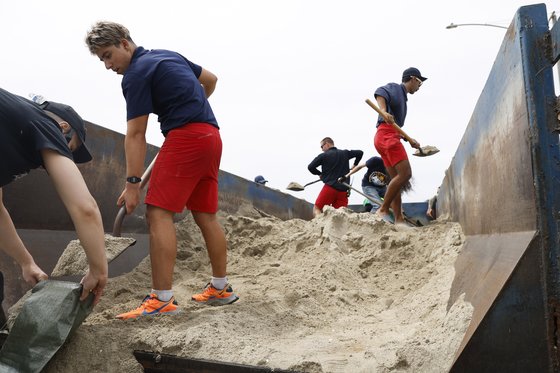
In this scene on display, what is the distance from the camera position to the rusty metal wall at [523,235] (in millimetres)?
1660

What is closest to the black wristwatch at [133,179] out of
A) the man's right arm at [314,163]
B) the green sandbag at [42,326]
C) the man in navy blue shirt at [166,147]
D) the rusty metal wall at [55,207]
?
the man in navy blue shirt at [166,147]

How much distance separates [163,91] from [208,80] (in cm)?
56

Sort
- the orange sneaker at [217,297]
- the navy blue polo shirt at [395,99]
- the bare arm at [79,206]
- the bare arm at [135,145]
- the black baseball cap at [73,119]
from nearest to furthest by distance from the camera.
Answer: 1. the bare arm at [79,206]
2. the bare arm at [135,145]
3. the orange sneaker at [217,297]
4. the black baseball cap at [73,119]
5. the navy blue polo shirt at [395,99]

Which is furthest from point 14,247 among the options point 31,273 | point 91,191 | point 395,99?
point 395,99

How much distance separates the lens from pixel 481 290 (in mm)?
1917

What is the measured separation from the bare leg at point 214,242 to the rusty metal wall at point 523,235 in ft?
4.21

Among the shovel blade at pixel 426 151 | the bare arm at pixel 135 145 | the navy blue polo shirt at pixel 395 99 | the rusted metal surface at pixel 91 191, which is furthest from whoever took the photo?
the shovel blade at pixel 426 151

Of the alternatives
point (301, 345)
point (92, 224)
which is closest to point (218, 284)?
point (301, 345)

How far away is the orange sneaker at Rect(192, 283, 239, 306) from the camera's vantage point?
8.96 feet

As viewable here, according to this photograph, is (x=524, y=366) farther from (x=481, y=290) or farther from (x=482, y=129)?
(x=482, y=129)

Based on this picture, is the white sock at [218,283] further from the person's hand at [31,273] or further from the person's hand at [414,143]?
the person's hand at [414,143]

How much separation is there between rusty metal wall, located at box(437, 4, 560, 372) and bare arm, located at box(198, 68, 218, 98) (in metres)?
1.76

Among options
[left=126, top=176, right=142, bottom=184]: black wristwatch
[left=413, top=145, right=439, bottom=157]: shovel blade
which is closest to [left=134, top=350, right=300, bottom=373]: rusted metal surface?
[left=126, top=176, right=142, bottom=184]: black wristwatch

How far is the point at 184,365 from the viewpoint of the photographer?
2008 millimetres
